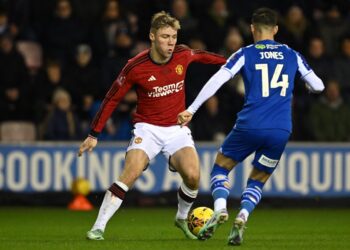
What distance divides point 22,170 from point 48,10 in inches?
143

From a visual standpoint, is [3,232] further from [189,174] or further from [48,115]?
[48,115]

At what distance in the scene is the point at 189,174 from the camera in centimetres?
1080

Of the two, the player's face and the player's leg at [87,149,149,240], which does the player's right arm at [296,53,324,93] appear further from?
the player's leg at [87,149,149,240]

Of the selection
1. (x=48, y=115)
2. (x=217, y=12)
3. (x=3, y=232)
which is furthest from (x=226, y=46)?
(x=3, y=232)

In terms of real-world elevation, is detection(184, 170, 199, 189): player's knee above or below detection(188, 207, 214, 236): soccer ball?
above

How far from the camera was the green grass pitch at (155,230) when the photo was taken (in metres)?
10.3

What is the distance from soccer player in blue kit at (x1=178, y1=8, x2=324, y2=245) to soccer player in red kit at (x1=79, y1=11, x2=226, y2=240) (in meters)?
0.78

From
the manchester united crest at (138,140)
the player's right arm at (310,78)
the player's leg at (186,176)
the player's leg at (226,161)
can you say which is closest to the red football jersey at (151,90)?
the manchester united crest at (138,140)

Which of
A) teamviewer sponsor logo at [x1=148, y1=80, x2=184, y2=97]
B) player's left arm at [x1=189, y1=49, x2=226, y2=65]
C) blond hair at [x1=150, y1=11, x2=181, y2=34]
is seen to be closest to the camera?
blond hair at [x1=150, y1=11, x2=181, y2=34]

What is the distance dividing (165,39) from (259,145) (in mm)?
1454

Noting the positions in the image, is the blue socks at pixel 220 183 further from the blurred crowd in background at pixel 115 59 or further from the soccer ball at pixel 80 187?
the blurred crowd in background at pixel 115 59

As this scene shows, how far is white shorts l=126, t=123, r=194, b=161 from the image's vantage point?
10.8 metres

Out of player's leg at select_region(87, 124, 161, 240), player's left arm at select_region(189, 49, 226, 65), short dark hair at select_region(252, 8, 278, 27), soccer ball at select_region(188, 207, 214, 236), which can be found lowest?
soccer ball at select_region(188, 207, 214, 236)

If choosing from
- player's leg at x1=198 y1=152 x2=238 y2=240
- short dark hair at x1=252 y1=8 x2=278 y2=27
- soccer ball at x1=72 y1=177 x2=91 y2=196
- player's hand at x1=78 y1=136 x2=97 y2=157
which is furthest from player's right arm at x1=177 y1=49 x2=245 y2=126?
soccer ball at x1=72 y1=177 x2=91 y2=196
